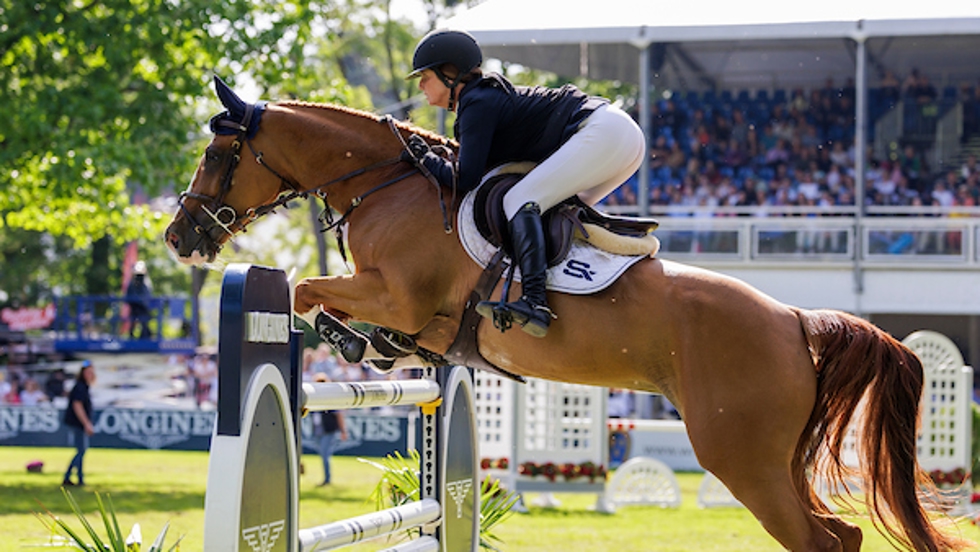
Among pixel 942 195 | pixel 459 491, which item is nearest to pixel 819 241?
pixel 942 195

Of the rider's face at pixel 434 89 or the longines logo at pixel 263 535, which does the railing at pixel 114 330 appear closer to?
the rider's face at pixel 434 89

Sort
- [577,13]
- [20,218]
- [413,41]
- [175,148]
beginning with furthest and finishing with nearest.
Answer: [413,41], [577,13], [20,218], [175,148]

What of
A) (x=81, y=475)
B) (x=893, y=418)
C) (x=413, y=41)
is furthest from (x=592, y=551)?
(x=413, y=41)

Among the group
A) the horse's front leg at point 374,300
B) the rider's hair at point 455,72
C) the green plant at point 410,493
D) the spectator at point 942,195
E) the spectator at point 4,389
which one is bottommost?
the spectator at point 4,389

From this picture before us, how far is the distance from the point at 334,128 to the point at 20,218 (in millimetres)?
11138

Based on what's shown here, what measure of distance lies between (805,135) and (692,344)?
57.2 ft

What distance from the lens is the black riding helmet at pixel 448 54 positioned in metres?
4.46

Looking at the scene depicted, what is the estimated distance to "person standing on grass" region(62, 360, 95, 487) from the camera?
12.9m

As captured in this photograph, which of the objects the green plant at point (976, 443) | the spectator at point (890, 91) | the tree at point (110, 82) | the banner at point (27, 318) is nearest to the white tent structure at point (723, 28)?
the spectator at point (890, 91)

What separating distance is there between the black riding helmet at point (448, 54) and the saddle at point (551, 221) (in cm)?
42

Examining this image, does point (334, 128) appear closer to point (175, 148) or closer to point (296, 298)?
point (296, 298)

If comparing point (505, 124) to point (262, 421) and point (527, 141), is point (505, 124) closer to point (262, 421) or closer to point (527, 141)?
point (527, 141)

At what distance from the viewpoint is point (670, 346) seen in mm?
4289

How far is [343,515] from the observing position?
Answer: 10.5 metres
